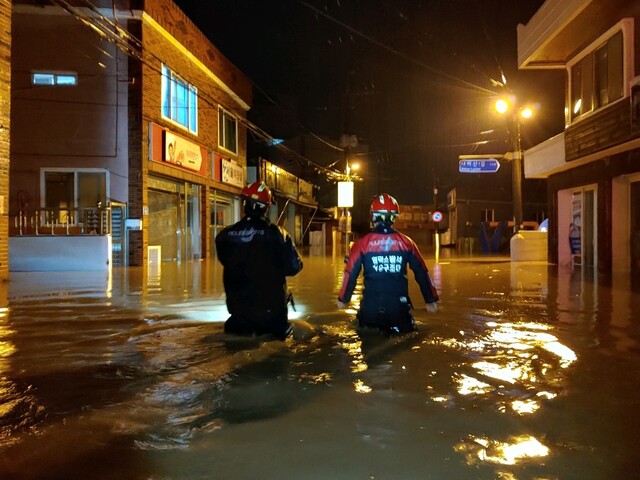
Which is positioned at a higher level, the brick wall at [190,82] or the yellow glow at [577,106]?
the brick wall at [190,82]

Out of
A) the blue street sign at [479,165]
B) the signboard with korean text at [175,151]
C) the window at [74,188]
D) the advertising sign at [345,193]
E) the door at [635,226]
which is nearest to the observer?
the door at [635,226]

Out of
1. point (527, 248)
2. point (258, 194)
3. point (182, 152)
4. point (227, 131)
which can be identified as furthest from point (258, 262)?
point (227, 131)

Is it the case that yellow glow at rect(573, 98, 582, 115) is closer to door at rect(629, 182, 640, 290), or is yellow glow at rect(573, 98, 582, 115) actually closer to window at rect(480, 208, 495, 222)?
door at rect(629, 182, 640, 290)

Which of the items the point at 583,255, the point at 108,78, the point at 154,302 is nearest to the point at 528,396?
the point at 154,302

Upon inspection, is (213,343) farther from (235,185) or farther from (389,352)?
(235,185)

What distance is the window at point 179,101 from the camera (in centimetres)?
2009

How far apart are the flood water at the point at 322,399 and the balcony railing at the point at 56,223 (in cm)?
960

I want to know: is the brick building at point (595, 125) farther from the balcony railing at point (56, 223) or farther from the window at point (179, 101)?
the balcony railing at point (56, 223)

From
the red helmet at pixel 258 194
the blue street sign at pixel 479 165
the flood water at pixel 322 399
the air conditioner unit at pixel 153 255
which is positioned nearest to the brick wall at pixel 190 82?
the air conditioner unit at pixel 153 255

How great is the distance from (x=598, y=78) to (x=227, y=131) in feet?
→ 54.6

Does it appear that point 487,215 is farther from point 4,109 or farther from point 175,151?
point 4,109

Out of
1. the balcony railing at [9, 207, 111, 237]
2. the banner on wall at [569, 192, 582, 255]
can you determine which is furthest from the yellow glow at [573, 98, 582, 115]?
the balcony railing at [9, 207, 111, 237]

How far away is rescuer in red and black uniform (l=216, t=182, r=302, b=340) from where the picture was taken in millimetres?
5660

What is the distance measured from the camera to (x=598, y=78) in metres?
14.7
